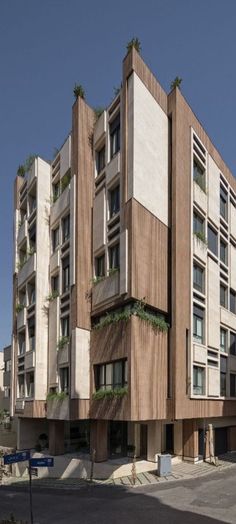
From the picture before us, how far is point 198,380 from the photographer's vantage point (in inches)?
1289

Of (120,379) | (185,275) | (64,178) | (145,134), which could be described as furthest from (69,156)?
(120,379)

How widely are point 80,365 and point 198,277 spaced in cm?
998

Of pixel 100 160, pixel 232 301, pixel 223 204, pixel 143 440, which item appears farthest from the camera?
pixel 232 301

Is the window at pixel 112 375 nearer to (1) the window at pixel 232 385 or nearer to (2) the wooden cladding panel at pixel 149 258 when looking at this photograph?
(2) the wooden cladding panel at pixel 149 258

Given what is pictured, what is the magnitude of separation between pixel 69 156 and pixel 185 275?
→ 43.7 feet

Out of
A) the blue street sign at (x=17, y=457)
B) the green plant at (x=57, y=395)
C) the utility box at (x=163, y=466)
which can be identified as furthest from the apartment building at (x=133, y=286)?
the blue street sign at (x=17, y=457)

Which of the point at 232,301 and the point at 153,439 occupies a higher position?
the point at 232,301

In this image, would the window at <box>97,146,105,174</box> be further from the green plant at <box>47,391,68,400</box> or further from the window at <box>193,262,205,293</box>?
the green plant at <box>47,391,68,400</box>

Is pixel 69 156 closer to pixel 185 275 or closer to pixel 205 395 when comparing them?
pixel 185 275

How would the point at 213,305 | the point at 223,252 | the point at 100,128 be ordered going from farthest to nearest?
the point at 223,252
the point at 213,305
the point at 100,128

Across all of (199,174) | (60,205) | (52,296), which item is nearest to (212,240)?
(199,174)

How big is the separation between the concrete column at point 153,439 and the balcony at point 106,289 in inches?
329

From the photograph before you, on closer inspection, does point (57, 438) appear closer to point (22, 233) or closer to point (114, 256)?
point (114, 256)

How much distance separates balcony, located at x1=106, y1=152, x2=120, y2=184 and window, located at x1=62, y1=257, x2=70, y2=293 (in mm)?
7489
